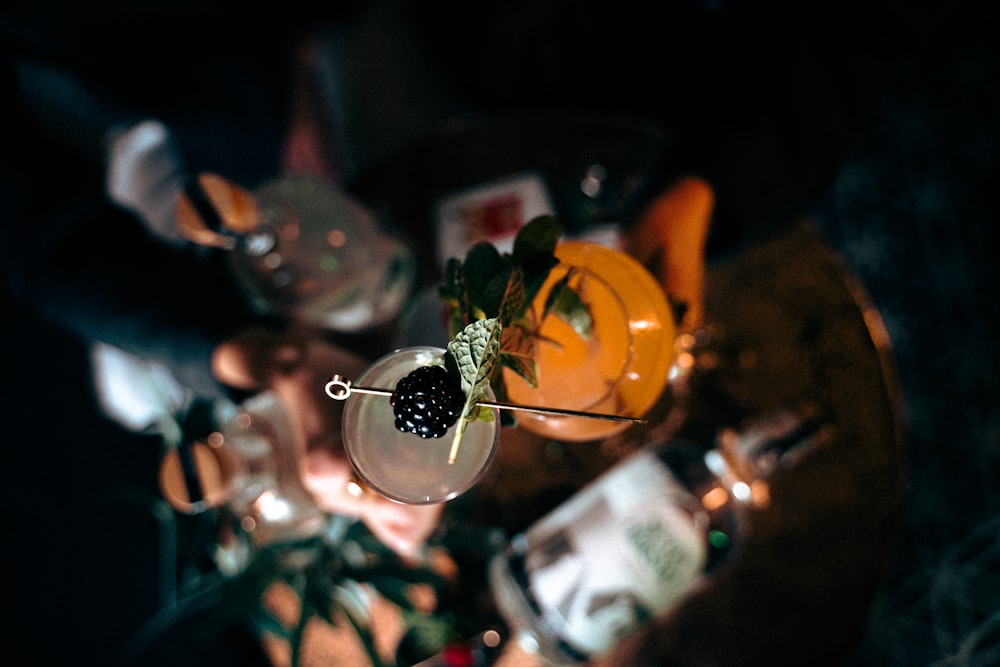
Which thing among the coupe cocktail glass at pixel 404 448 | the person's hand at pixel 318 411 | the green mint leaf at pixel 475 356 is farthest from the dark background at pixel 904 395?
the green mint leaf at pixel 475 356

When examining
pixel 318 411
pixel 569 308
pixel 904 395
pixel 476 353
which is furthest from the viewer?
pixel 904 395

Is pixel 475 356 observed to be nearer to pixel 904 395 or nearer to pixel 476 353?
pixel 476 353

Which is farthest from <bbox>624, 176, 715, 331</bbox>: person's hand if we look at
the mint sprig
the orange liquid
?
the mint sprig

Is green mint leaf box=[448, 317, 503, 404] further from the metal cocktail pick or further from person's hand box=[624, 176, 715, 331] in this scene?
person's hand box=[624, 176, 715, 331]

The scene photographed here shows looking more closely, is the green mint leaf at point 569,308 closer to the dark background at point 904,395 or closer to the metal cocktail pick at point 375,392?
the metal cocktail pick at point 375,392

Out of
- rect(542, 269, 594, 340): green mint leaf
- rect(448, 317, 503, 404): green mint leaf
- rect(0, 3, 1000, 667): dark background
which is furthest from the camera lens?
rect(0, 3, 1000, 667): dark background

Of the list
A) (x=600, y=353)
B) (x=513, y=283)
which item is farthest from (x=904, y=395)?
(x=513, y=283)
